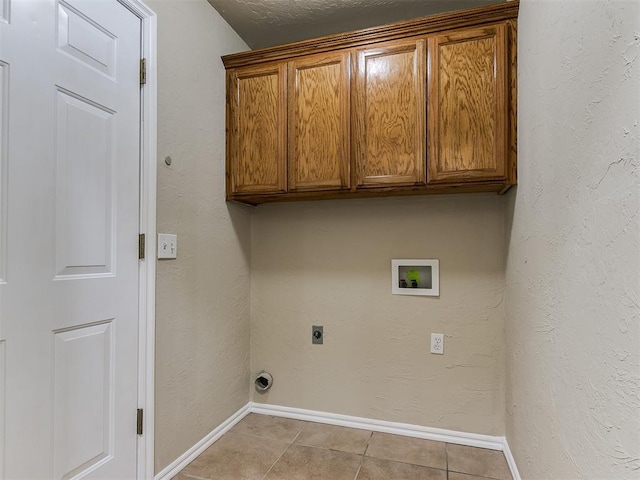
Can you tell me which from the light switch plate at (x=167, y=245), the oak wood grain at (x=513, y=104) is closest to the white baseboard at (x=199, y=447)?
the light switch plate at (x=167, y=245)

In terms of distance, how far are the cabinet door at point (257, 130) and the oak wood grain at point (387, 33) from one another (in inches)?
2.6

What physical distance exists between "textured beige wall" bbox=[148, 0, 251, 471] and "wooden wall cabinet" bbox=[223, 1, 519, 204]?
0.17 metres

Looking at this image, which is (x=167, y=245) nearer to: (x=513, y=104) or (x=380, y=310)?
(x=380, y=310)

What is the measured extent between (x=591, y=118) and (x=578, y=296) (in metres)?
0.46

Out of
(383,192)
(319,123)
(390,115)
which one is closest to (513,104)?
(390,115)

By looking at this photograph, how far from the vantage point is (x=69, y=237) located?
1.31 metres

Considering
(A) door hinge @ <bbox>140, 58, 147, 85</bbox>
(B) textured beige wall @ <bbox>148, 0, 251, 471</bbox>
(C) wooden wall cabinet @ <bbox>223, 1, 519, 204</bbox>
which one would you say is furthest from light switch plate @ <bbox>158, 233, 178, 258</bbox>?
(A) door hinge @ <bbox>140, 58, 147, 85</bbox>

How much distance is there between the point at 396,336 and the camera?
2.21 meters

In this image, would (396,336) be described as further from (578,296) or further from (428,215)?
(578,296)

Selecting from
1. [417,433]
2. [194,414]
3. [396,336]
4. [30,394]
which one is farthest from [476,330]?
[30,394]

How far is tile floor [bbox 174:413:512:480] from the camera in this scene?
1.75 m

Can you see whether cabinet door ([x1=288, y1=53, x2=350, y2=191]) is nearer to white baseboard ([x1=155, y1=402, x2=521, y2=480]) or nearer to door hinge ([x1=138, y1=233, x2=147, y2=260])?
door hinge ([x1=138, y1=233, x2=147, y2=260])

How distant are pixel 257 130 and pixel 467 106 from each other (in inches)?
46.1

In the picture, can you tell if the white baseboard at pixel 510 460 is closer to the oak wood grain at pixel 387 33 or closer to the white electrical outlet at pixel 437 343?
the white electrical outlet at pixel 437 343
